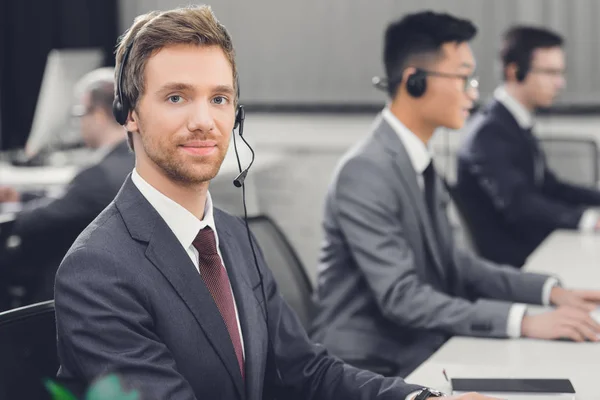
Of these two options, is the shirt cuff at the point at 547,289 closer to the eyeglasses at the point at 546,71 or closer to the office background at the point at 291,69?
the eyeglasses at the point at 546,71

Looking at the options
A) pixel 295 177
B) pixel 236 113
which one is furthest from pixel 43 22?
pixel 236 113

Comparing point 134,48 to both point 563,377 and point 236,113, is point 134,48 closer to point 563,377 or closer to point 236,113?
point 236,113

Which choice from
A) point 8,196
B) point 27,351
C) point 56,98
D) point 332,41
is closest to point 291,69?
point 332,41

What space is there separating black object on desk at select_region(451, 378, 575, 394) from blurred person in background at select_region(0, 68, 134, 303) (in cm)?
144

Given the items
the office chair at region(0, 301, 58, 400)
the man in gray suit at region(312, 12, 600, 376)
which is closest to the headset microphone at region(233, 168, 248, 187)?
the office chair at region(0, 301, 58, 400)

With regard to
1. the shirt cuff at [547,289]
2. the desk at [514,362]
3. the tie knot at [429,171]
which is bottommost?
the shirt cuff at [547,289]

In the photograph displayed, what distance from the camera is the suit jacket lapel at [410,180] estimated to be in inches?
89.0

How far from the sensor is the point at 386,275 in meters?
2.09

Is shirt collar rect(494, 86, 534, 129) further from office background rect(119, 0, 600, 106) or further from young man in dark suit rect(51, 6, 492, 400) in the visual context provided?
young man in dark suit rect(51, 6, 492, 400)

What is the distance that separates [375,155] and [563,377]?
0.79 m

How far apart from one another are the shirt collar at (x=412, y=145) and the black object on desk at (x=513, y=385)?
83 centimetres

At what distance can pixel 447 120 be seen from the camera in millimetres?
2408

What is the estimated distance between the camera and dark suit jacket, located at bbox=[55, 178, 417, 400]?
4.07ft

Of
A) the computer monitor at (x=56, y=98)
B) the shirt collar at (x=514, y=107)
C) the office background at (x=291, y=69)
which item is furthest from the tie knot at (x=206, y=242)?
the office background at (x=291, y=69)
